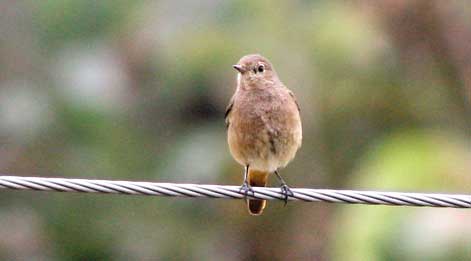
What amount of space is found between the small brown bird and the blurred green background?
3795mm

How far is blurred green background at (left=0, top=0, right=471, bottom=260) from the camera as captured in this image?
43.6ft

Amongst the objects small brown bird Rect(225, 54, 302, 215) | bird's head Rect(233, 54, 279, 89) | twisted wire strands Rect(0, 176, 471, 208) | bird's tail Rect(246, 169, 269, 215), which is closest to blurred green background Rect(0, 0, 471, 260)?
bird's tail Rect(246, 169, 269, 215)

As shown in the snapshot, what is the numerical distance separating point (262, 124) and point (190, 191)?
79.9 inches

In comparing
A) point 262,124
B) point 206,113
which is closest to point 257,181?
point 262,124

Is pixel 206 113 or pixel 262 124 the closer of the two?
pixel 262 124

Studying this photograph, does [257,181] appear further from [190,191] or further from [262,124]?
[190,191]

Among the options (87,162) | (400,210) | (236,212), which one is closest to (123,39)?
(87,162)

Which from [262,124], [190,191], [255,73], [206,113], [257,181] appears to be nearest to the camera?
[190,191]

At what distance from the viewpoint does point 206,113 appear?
14305 mm

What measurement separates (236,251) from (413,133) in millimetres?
2120

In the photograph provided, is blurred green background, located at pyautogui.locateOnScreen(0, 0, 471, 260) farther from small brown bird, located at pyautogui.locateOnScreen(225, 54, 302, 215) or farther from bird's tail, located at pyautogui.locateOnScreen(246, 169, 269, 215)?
small brown bird, located at pyautogui.locateOnScreen(225, 54, 302, 215)

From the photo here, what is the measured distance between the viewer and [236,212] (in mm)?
13227

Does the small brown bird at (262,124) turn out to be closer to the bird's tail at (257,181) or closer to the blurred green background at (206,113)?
the bird's tail at (257,181)

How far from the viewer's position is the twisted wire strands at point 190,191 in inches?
248
